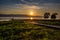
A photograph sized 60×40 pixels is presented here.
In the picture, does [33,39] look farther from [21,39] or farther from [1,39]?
[1,39]

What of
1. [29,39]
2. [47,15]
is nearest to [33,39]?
[29,39]

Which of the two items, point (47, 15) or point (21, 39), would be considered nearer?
point (21, 39)

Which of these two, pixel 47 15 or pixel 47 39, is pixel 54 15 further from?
pixel 47 39

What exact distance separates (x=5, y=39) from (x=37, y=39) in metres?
2.85

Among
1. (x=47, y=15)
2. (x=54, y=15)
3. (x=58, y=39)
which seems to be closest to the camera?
(x=58, y=39)

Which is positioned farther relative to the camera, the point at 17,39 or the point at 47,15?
the point at 47,15

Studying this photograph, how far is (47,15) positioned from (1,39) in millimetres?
68389

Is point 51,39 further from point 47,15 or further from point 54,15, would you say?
point 47,15

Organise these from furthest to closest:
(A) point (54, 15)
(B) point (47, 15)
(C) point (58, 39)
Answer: (B) point (47, 15) < (A) point (54, 15) < (C) point (58, 39)

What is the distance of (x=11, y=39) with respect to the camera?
16938 mm

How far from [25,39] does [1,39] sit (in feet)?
7.34

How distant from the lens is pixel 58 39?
16.4 m

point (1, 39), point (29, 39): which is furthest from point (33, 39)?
point (1, 39)

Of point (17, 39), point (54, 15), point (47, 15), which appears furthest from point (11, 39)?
point (47, 15)
